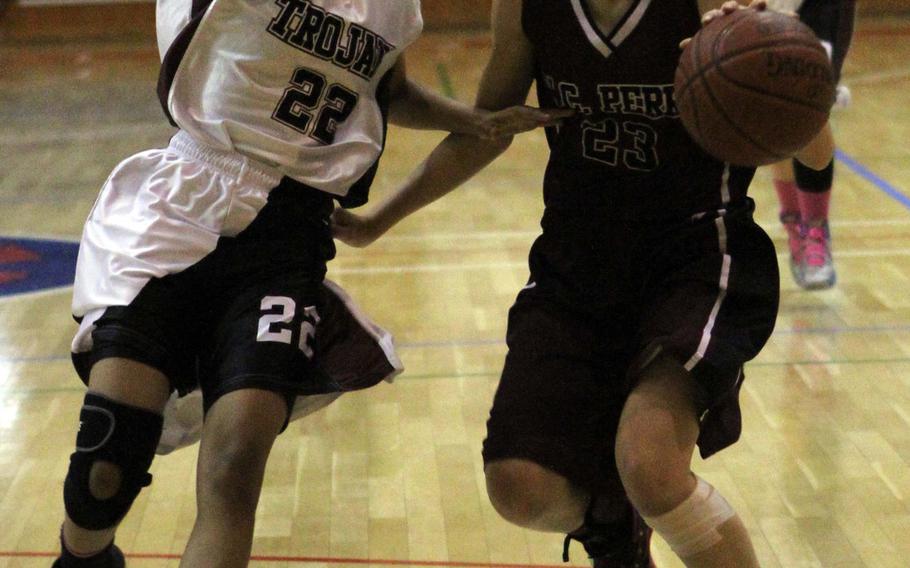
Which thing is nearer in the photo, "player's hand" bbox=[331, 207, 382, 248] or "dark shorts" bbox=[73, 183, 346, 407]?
"dark shorts" bbox=[73, 183, 346, 407]

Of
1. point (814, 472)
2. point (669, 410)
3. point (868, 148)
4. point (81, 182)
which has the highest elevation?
point (669, 410)

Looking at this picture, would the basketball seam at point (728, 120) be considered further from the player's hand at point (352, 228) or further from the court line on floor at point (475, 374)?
the court line on floor at point (475, 374)

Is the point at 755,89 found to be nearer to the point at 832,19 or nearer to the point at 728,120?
the point at 728,120

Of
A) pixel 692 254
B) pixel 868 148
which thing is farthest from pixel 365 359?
pixel 868 148

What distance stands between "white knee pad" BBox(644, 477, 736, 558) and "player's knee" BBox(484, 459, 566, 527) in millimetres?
214

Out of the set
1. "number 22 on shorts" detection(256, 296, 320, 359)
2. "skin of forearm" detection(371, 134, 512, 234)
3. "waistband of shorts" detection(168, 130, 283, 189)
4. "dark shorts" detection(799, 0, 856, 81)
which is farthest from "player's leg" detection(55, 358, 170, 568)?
"dark shorts" detection(799, 0, 856, 81)

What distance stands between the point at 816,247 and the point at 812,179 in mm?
267

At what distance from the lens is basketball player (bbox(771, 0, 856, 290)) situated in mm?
4625

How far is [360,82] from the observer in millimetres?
2529

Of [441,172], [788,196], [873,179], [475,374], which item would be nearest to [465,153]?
[441,172]

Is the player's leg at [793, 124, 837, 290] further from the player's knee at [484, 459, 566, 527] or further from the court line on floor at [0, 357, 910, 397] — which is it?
the player's knee at [484, 459, 566, 527]

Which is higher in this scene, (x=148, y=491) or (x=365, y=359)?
(x=365, y=359)

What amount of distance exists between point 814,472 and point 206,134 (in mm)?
1870

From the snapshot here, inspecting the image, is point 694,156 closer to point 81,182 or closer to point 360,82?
point 360,82
